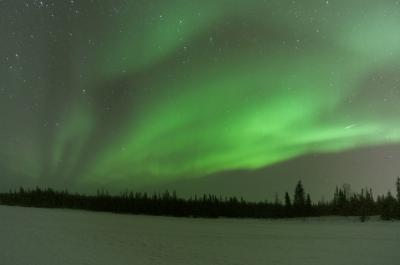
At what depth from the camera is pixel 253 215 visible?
3412 centimetres

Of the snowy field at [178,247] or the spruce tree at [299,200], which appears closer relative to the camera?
the snowy field at [178,247]

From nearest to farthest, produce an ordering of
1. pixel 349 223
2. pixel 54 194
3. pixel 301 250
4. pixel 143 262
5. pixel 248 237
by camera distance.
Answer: pixel 143 262 < pixel 301 250 < pixel 248 237 < pixel 349 223 < pixel 54 194

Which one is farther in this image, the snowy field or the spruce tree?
the spruce tree

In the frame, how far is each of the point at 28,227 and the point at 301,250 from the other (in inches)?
498

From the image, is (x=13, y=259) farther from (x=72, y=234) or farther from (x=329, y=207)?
(x=329, y=207)

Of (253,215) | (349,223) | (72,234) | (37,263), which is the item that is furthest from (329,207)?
(37,263)

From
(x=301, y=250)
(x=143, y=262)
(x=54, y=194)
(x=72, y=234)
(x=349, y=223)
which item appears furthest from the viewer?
(x=54, y=194)

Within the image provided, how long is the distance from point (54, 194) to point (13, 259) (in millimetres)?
28671

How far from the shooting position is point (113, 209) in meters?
41.4

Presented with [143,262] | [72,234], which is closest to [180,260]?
[143,262]

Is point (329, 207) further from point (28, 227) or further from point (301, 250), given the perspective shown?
point (28, 227)

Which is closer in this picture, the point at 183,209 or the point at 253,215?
the point at 253,215

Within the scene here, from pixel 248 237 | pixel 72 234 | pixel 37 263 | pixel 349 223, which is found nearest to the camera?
pixel 37 263

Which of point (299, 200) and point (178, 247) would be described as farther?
point (299, 200)
